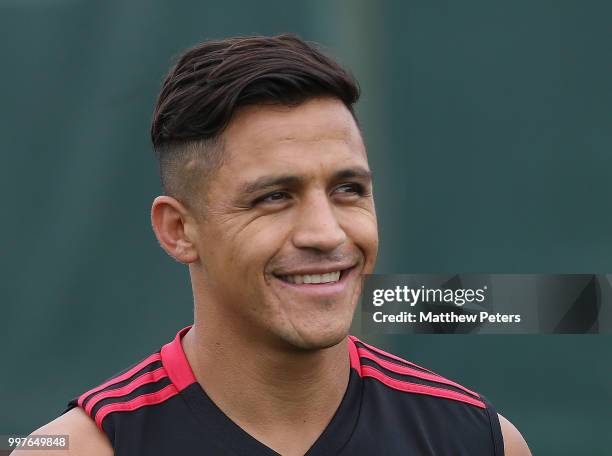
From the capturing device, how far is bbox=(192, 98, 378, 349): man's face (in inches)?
103

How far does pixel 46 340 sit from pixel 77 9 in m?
1.07

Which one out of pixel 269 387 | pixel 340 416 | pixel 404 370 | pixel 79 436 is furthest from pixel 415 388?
pixel 79 436

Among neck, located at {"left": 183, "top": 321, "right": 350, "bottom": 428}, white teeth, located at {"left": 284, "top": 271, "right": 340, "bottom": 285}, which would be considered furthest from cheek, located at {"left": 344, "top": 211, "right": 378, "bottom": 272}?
neck, located at {"left": 183, "top": 321, "right": 350, "bottom": 428}

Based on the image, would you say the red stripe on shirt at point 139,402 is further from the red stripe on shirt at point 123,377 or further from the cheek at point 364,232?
the cheek at point 364,232

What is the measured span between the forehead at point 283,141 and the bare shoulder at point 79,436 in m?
0.74

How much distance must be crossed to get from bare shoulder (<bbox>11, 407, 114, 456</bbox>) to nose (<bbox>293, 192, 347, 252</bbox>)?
28.2 inches

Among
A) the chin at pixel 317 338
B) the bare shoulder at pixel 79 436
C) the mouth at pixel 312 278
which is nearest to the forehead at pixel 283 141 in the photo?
the mouth at pixel 312 278

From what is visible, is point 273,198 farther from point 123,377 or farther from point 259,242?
point 123,377

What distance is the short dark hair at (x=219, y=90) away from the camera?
2.68 m

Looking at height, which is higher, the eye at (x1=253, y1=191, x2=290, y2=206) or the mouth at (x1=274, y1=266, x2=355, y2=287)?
the eye at (x1=253, y1=191, x2=290, y2=206)

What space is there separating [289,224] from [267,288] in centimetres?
16

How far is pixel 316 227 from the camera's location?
8.51 feet

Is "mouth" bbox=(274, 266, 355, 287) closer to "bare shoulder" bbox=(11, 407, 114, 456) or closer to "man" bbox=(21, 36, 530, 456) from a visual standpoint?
"man" bbox=(21, 36, 530, 456)

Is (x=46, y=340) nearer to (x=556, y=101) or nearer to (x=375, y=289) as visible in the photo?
(x=375, y=289)
